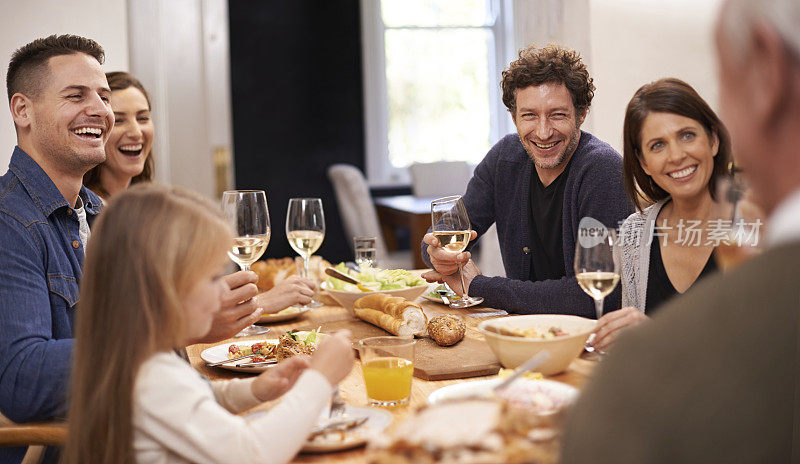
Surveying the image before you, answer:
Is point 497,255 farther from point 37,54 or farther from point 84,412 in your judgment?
point 84,412

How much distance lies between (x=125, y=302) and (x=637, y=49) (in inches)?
122

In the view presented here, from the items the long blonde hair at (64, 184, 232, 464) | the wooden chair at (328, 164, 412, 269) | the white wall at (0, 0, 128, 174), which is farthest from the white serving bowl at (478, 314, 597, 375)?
the wooden chair at (328, 164, 412, 269)

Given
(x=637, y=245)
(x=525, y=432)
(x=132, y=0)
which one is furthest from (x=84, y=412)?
(x=132, y=0)

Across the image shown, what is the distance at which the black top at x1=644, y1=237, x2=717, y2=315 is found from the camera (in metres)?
1.87

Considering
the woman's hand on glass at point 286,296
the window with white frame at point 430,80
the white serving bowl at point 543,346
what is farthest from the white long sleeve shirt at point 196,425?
the window with white frame at point 430,80

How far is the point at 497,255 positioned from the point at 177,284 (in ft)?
12.5

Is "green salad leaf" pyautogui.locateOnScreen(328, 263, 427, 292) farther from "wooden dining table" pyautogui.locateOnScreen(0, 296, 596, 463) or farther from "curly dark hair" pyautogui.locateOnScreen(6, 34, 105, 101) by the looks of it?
"curly dark hair" pyautogui.locateOnScreen(6, 34, 105, 101)

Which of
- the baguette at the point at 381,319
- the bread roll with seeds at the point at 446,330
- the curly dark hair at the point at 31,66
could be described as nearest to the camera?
the bread roll with seeds at the point at 446,330

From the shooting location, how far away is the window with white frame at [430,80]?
6.23 m

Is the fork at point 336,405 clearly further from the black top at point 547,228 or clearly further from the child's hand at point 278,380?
the black top at point 547,228

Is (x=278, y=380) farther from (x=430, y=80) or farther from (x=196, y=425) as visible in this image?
(x=430, y=80)

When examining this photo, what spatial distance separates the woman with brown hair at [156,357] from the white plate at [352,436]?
5 centimetres

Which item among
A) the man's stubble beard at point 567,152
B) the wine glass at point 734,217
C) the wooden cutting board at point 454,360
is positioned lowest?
the wooden cutting board at point 454,360

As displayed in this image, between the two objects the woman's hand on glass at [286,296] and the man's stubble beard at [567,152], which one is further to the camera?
the man's stubble beard at [567,152]
